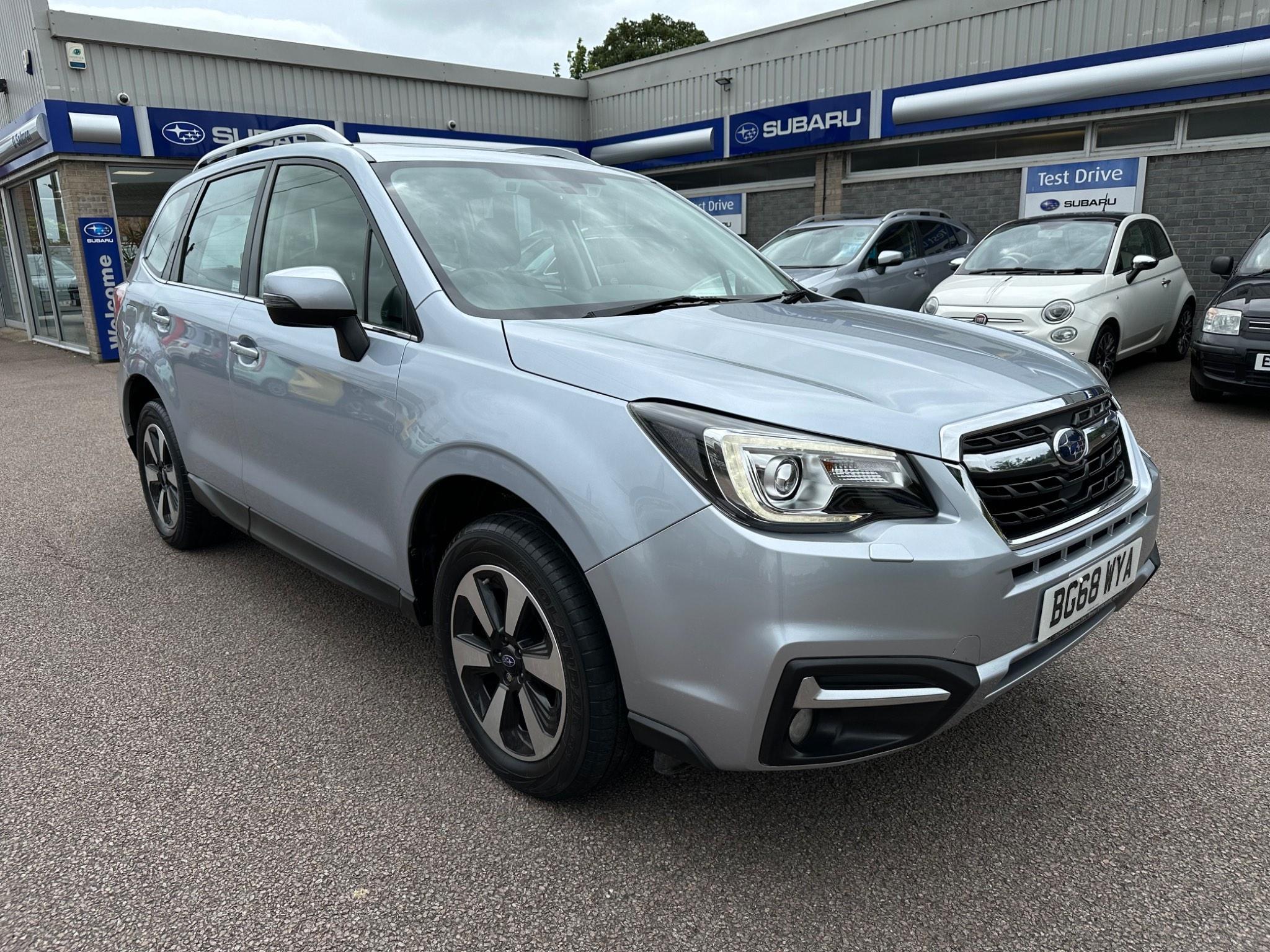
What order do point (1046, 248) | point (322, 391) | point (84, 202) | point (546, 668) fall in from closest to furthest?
point (546, 668) < point (322, 391) < point (1046, 248) < point (84, 202)

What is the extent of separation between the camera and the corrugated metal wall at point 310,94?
1288 cm

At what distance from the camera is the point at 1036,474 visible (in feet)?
6.64

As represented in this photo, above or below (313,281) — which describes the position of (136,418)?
below

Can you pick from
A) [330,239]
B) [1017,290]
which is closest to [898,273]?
[1017,290]

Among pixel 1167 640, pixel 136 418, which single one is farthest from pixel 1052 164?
pixel 136 418

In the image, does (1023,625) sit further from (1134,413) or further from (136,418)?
(1134,413)

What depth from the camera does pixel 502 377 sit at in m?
2.23

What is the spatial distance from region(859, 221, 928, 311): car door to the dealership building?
12.3 ft

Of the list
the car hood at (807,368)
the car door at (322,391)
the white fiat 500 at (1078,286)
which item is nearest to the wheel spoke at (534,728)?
the car door at (322,391)

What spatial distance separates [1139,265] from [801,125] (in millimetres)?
8203

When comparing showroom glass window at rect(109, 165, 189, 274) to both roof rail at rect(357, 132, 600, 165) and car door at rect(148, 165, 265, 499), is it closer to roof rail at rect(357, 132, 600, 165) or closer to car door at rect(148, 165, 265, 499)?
car door at rect(148, 165, 265, 499)

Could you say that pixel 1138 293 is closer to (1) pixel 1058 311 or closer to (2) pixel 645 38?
(1) pixel 1058 311

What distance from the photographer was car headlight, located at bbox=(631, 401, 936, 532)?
1.79 meters

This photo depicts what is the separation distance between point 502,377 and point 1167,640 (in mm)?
2531
